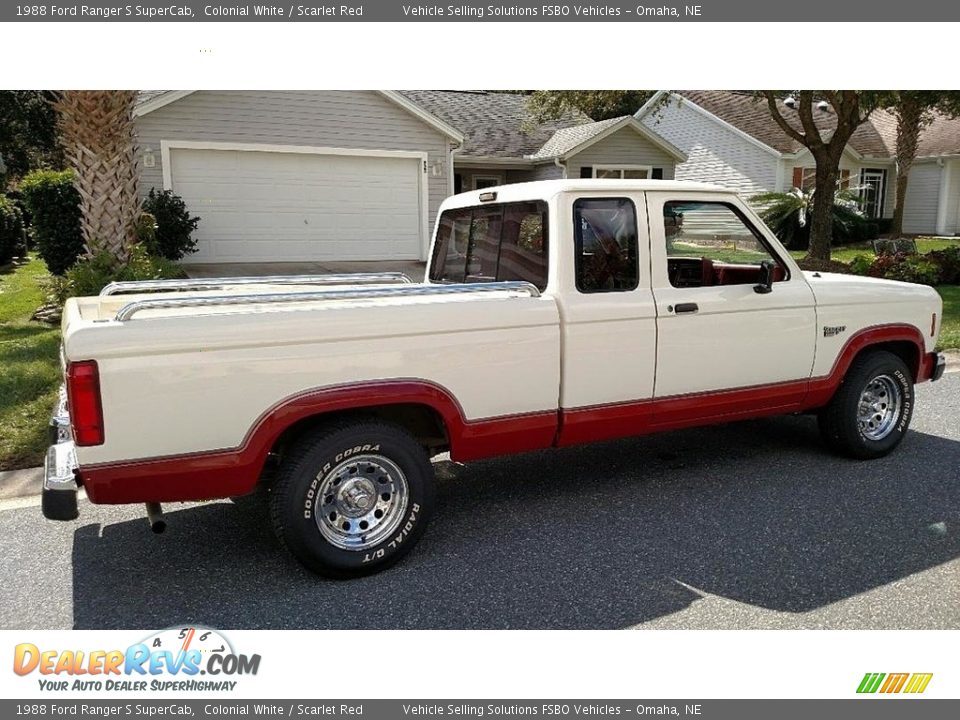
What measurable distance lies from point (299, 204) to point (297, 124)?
1616mm

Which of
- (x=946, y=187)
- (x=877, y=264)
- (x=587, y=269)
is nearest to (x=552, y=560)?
(x=587, y=269)

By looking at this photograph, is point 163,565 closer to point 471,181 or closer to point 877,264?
point 877,264

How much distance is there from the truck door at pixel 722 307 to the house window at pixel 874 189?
91.4ft

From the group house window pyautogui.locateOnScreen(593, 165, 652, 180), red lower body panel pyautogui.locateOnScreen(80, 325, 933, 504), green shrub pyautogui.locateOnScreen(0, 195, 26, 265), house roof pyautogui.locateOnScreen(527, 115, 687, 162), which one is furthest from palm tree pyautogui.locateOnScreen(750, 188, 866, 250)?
green shrub pyautogui.locateOnScreen(0, 195, 26, 265)

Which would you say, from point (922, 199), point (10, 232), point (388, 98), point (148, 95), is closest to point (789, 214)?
point (922, 199)

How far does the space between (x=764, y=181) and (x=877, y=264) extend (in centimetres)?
1294

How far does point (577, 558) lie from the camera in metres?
3.95

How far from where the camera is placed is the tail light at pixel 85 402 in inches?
122

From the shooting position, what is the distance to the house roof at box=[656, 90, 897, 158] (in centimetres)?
2682

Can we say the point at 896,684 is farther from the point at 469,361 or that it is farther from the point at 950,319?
the point at 950,319

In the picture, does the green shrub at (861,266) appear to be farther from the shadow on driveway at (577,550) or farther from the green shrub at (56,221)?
the green shrub at (56,221)

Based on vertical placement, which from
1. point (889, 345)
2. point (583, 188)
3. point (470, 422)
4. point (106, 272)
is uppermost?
point (583, 188)

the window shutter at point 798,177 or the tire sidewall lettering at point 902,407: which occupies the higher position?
the window shutter at point 798,177

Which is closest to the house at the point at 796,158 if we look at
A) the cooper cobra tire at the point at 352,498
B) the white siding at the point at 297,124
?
the white siding at the point at 297,124
